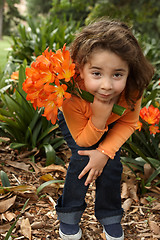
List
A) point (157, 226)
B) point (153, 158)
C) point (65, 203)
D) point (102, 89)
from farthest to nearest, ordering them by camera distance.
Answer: point (153, 158) < point (157, 226) < point (65, 203) < point (102, 89)

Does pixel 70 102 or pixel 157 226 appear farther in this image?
pixel 157 226

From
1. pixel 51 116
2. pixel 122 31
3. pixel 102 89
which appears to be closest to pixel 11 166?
pixel 51 116

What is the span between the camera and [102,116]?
50.3 inches

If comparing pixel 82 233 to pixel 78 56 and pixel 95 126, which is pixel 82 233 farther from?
pixel 78 56

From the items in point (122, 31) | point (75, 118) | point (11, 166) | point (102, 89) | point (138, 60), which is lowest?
point (11, 166)

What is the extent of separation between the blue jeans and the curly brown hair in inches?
12.4

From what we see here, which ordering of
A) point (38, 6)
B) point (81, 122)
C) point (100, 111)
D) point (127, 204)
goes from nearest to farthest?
point (100, 111) → point (81, 122) → point (127, 204) → point (38, 6)

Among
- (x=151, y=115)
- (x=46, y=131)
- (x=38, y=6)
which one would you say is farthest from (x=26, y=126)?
(x=38, y=6)

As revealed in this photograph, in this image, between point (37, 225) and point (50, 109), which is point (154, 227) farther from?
point (50, 109)

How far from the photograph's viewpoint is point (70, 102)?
135cm

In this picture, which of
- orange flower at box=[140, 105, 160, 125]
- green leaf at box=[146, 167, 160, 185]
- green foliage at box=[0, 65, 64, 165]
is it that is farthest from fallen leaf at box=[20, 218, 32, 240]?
orange flower at box=[140, 105, 160, 125]

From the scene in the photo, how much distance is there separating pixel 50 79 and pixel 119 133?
1.60ft

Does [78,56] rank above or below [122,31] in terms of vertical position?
below

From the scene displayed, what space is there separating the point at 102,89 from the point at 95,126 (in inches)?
7.7
